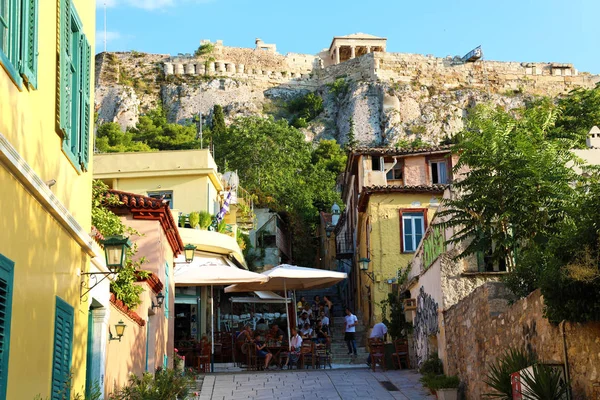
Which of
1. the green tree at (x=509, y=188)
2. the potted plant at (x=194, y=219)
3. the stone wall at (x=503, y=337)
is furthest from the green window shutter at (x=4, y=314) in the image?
the potted plant at (x=194, y=219)

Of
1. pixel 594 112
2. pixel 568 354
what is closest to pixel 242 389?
pixel 568 354

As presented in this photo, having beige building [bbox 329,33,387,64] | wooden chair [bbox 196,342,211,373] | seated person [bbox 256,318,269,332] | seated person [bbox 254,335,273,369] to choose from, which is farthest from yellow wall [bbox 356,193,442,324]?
beige building [bbox 329,33,387,64]

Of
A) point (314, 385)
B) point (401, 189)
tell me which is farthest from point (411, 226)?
point (314, 385)

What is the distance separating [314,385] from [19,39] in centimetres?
1112

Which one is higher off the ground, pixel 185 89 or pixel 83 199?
pixel 185 89

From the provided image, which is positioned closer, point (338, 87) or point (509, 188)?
point (509, 188)

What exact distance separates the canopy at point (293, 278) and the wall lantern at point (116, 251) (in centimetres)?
1088

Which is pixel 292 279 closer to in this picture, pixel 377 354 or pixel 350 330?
pixel 350 330

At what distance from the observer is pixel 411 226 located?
26438 mm

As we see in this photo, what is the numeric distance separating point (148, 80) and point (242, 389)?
78029 mm

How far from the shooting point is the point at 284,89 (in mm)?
91875

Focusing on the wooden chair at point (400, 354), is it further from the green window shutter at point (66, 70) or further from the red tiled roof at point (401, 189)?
the green window shutter at point (66, 70)

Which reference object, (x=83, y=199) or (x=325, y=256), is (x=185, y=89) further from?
(x=83, y=199)

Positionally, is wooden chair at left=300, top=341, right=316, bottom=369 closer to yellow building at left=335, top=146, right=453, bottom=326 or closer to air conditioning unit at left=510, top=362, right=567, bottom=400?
yellow building at left=335, top=146, right=453, bottom=326
